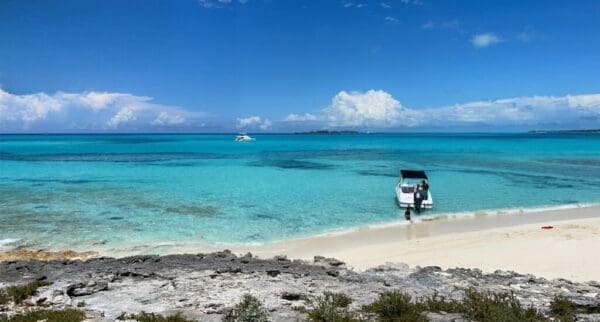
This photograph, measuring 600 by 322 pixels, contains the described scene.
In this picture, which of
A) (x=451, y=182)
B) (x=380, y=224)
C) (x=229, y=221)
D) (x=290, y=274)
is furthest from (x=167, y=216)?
(x=451, y=182)

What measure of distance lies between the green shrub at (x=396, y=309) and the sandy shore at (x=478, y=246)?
5819mm

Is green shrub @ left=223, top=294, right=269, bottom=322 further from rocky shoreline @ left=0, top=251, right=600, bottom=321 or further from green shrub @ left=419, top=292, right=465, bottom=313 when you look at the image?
green shrub @ left=419, top=292, right=465, bottom=313

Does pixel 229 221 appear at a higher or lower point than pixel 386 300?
lower

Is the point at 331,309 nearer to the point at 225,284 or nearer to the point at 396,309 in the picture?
the point at 396,309

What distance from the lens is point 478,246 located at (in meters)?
15.2

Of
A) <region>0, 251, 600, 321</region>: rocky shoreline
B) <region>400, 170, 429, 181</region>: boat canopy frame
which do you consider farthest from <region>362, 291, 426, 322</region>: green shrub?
<region>400, 170, 429, 181</region>: boat canopy frame

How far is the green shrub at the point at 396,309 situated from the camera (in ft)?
21.7

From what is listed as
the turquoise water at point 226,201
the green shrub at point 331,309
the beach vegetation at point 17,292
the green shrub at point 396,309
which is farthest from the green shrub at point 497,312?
the turquoise water at point 226,201

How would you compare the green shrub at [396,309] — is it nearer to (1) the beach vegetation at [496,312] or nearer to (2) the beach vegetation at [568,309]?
(1) the beach vegetation at [496,312]

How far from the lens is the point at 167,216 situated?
21.0 meters

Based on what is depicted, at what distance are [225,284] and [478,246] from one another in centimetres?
1017

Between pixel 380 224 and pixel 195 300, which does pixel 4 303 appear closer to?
pixel 195 300

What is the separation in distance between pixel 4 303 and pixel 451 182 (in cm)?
3060

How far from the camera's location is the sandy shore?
42.1 ft
